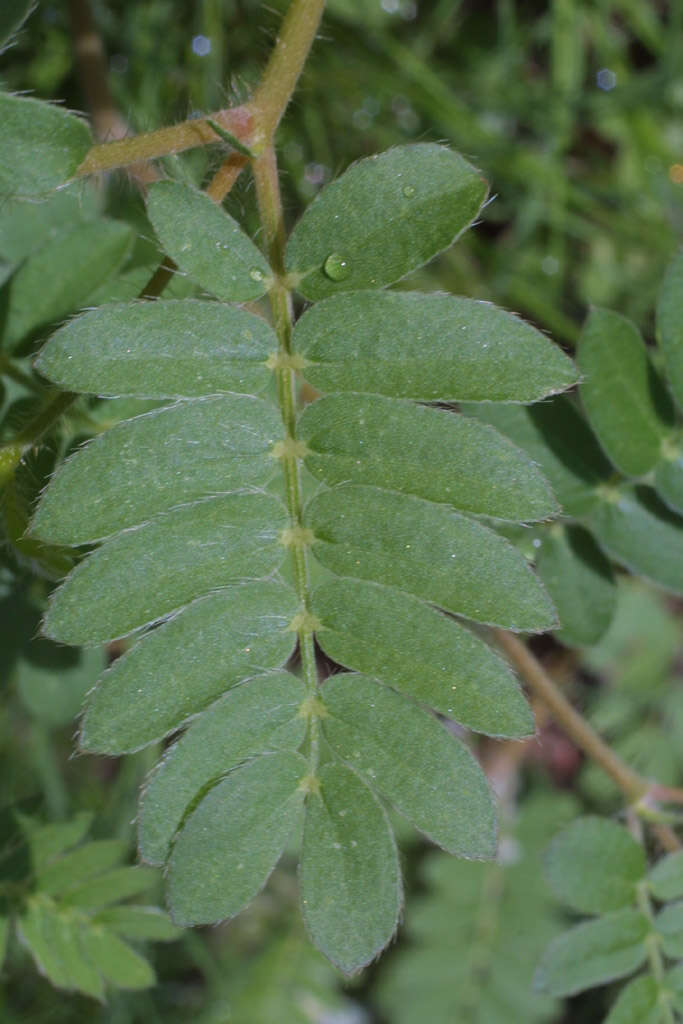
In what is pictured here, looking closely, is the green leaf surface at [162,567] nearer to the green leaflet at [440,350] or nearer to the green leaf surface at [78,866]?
the green leaflet at [440,350]

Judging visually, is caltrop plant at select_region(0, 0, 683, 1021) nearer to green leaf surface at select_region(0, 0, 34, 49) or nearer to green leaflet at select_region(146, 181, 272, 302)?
green leaflet at select_region(146, 181, 272, 302)

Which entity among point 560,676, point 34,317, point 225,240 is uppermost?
point 225,240

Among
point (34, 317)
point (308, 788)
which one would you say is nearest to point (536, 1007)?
point (308, 788)

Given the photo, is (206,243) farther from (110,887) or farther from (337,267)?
(110,887)

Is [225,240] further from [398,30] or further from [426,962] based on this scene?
[426,962]

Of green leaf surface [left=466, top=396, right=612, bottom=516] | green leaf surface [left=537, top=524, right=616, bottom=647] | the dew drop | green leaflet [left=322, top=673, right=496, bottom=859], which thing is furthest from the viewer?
green leaf surface [left=537, top=524, right=616, bottom=647]

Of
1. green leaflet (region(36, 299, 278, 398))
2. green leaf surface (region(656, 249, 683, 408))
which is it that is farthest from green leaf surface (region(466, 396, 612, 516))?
green leaflet (region(36, 299, 278, 398))
